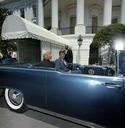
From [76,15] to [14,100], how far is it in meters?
19.3

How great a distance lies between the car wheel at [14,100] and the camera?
477 centimetres

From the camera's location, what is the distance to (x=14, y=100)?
4941 millimetres

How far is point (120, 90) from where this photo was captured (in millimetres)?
3094

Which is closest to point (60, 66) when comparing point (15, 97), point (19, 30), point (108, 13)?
point (15, 97)

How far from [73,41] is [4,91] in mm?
16726

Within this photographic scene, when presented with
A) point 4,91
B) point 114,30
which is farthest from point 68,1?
point 4,91

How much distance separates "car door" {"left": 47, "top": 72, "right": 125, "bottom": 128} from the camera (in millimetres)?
3152

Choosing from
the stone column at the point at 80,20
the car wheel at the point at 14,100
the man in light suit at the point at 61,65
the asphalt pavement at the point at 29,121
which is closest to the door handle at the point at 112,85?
the man in light suit at the point at 61,65

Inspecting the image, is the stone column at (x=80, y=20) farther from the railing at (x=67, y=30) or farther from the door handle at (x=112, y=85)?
the door handle at (x=112, y=85)

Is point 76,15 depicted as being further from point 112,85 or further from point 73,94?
point 112,85

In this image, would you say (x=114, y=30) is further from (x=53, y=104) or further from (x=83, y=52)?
(x=53, y=104)

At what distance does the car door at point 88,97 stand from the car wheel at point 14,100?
1062 mm

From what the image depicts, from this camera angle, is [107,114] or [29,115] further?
[29,115]

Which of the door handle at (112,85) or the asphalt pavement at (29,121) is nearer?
the door handle at (112,85)
